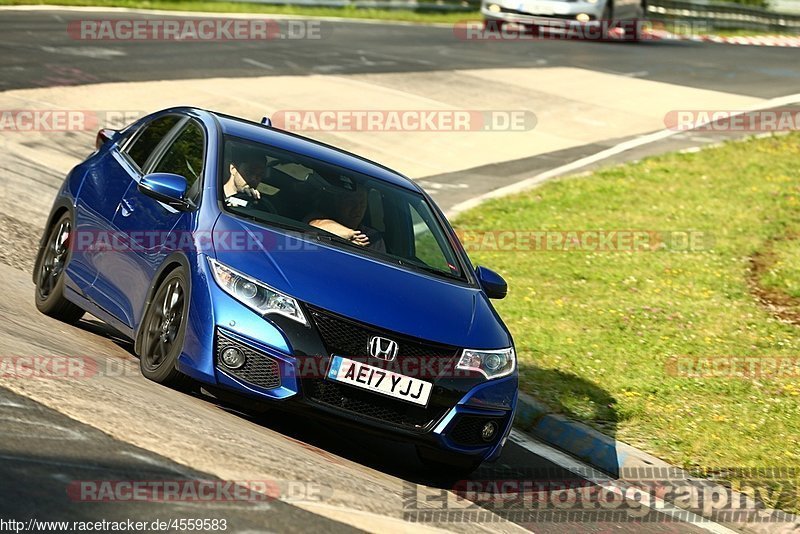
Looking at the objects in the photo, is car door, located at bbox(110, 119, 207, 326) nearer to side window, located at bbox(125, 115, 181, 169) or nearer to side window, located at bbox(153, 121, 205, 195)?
side window, located at bbox(153, 121, 205, 195)

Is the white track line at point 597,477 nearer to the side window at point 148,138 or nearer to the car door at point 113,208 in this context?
the car door at point 113,208

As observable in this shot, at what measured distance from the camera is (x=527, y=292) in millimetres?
12164

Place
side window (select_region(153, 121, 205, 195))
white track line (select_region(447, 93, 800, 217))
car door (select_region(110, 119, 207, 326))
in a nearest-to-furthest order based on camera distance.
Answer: car door (select_region(110, 119, 207, 326))
side window (select_region(153, 121, 205, 195))
white track line (select_region(447, 93, 800, 217))

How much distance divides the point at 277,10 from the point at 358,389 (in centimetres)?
2652

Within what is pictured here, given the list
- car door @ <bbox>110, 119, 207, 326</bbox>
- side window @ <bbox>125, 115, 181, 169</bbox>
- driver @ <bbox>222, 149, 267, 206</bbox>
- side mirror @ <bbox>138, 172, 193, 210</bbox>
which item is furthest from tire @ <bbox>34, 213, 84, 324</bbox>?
driver @ <bbox>222, 149, 267, 206</bbox>

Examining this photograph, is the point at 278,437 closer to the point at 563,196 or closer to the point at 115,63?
the point at 563,196

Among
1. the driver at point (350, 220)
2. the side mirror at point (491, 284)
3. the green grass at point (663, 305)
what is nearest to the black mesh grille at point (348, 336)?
the driver at point (350, 220)

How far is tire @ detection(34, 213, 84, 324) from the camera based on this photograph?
8.73 metres

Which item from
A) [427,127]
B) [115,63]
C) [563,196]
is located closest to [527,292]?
[563,196]

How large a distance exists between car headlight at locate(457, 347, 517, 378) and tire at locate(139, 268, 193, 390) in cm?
145

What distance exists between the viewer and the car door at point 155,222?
7328 millimetres

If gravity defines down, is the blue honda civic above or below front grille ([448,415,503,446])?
above

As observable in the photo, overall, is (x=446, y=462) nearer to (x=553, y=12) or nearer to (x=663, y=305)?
(x=663, y=305)

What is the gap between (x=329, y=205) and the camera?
777cm
